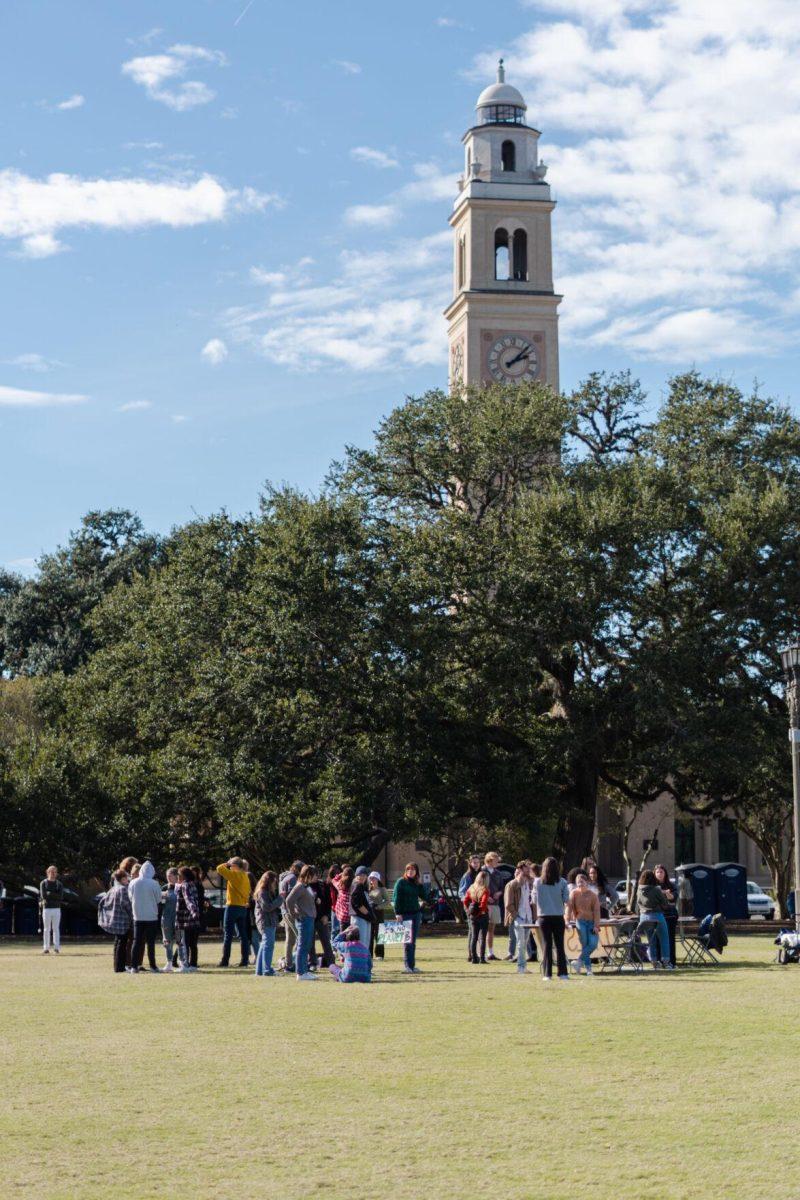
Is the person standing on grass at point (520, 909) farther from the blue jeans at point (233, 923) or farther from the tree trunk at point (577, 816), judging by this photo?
the tree trunk at point (577, 816)

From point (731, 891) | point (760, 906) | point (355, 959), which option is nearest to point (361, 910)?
point (355, 959)

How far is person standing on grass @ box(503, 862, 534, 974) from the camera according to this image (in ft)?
80.8

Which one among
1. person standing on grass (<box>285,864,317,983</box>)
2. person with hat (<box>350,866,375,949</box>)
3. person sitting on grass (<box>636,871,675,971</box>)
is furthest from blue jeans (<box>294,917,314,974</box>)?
person sitting on grass (<box>636,871,675,971</box>)

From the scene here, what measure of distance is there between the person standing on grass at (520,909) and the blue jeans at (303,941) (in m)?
3.14

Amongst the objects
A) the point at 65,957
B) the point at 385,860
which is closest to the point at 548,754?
the point at 65,957

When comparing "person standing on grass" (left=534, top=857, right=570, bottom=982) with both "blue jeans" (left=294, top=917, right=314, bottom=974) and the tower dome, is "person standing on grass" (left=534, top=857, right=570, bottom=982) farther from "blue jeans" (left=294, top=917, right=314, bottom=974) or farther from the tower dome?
the tower dome

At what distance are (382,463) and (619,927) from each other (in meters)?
21.7

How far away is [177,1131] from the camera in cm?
1048

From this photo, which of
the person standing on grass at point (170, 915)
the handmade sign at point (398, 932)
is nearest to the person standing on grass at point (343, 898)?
the handmade sign at point (398, 932)

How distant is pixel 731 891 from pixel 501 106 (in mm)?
41013

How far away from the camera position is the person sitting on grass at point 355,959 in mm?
22938

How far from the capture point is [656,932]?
2534cm

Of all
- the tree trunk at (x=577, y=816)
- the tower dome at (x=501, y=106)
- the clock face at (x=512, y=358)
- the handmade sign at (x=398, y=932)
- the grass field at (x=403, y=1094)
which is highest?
the tower dome at (x=501, y=106)

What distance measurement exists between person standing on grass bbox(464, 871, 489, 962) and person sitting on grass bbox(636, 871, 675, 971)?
2.51m
